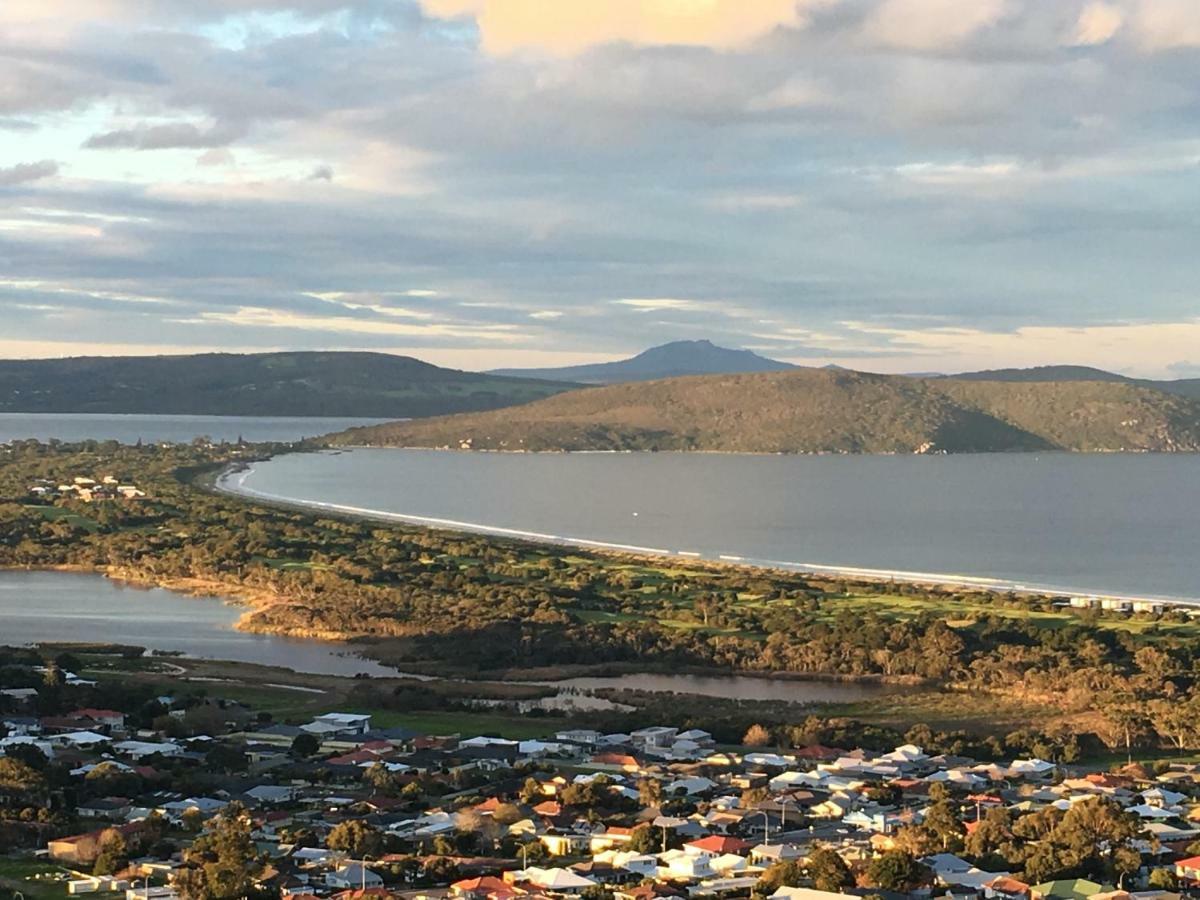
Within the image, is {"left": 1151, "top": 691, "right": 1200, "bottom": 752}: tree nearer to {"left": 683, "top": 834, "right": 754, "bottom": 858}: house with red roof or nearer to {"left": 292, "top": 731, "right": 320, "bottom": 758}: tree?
{"left": 683, "top": 834, "right": 754, "bottom": 858}: house with red roof

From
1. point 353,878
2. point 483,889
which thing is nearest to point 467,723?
point 353,878

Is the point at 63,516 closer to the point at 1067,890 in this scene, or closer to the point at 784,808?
the point at 784,808

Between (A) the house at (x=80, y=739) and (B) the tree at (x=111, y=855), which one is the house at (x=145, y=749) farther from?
(B) the tree at (x=111, y=855)

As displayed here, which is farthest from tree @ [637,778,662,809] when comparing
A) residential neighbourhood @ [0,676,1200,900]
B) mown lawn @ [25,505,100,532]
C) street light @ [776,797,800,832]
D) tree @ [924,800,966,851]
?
mown lawn @ [25,505,100,532]

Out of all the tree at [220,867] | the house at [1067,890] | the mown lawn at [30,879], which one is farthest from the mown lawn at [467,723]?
the house at [1067,890]

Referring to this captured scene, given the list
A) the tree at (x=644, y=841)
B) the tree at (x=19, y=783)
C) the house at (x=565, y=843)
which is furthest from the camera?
the tree at (x=19, y=783)

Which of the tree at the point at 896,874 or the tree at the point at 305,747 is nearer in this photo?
the tree at the point at 896,874
